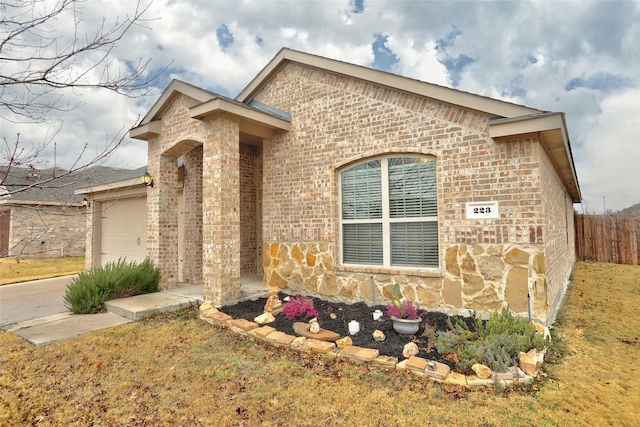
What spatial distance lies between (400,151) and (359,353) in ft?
11.4

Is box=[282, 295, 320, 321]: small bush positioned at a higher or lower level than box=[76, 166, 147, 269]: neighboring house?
lower

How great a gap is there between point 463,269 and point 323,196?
292 centimetres

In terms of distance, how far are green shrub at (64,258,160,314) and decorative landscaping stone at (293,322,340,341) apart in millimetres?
4145

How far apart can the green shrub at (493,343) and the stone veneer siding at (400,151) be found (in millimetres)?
825

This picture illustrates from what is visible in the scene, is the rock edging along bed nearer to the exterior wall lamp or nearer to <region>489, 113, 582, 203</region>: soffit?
<region>489, 113, 582, 203</region>: soffit

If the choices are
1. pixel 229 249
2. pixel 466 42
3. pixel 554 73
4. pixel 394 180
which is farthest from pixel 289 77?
pixel 554 73

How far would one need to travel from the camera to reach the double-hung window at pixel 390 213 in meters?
5.62

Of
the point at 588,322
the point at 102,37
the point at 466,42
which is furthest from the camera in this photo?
the point at 466,42

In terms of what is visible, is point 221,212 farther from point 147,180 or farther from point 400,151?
point 400,151

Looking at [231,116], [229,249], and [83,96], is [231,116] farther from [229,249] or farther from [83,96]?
[83,96]

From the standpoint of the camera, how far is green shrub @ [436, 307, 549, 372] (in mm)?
3629

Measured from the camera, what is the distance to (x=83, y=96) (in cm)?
285

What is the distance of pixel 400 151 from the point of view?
578cm

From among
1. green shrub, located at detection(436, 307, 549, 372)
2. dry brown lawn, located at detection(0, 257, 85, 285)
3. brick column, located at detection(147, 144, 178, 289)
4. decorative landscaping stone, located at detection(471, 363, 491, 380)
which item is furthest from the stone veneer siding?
dry brown lawn, located at detection(0, 257, 85, 285)
